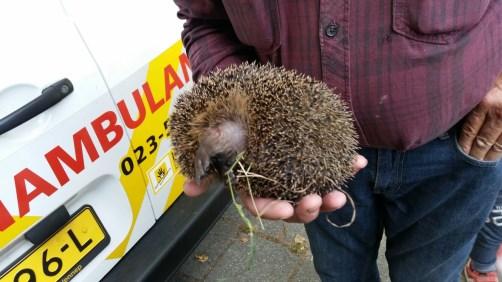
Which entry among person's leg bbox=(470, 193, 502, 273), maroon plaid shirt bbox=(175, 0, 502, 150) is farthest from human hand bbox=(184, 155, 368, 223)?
person's leg bbox=(470, 193, 502, 273)

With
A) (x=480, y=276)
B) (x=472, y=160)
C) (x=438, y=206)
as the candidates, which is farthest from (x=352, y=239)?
(x=480, y=276)

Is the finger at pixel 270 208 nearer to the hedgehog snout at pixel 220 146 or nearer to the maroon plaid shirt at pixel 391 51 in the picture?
the hedgehog snout at pixel 220 146

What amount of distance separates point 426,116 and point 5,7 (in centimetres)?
161

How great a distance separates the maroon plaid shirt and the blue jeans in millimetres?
150

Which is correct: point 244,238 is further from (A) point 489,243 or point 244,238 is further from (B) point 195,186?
(B) point 195,186

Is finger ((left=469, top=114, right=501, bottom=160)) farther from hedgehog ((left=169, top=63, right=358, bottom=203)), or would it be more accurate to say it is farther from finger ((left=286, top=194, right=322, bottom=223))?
finger ((left=286, top=194, right=322, bottom=223))

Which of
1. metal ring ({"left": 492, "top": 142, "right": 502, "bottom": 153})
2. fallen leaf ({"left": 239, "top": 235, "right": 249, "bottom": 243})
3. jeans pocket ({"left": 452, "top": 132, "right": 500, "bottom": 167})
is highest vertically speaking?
metal ring ({"left": 492, "top": 142, "right": 502, "bottom": 153})

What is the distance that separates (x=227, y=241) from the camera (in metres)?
3.32

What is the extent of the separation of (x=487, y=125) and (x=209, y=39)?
101cm

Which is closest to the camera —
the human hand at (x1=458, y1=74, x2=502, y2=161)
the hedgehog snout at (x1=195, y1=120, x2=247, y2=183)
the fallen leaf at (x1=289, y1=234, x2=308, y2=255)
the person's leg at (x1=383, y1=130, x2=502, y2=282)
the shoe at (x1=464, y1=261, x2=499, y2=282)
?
the hedgehog snout at (x1=195, y1=120, x2=247, y2=183)

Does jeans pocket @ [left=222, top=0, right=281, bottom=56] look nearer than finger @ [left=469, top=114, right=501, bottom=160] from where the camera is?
Yes

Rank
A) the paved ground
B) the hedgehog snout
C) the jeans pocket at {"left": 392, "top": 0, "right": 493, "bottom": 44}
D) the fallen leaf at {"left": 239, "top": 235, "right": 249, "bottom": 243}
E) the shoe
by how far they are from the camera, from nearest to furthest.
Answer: the hedgehog snout
the jeans pocket at {"left": 392, "top": 0, "right": 493, "bottom": 44}
the shoe
the paved ground
the fallen leaf at {"left": 239, "top": 235, "right": 249, "bottom": 243}

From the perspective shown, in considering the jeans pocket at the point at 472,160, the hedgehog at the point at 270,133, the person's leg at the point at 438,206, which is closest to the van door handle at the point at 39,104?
the hedgehog at the point at 270,133

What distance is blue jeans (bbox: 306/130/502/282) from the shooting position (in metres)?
1.60
